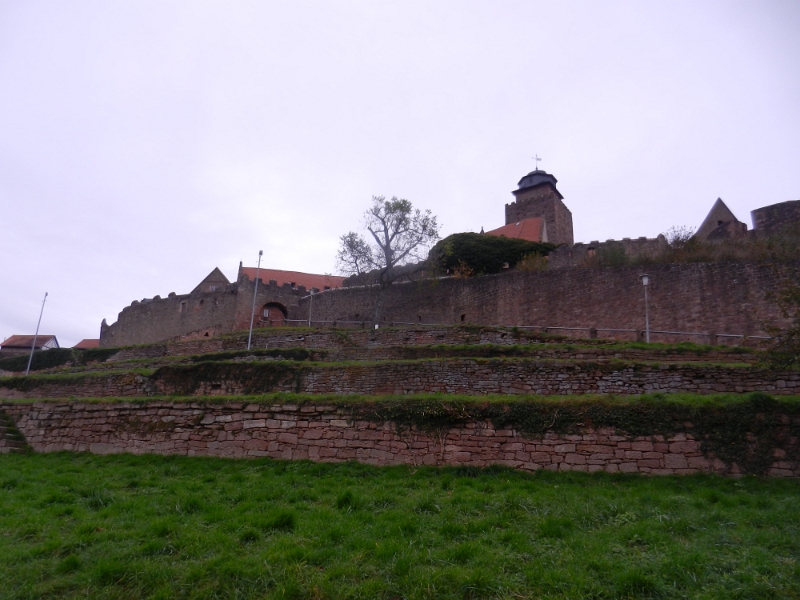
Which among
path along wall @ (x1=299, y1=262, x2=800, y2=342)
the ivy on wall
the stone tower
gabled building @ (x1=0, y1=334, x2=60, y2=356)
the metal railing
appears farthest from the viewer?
gabled building @ (x1=0, y1=334, x2=60, y2=356)

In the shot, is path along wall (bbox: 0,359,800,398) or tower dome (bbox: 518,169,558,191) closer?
path along wall (bbox: 0,359,800,398)

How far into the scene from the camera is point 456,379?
574 inches

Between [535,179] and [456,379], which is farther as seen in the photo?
[535,179]

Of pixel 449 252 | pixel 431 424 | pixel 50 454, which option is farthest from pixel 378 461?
pixel 449 252

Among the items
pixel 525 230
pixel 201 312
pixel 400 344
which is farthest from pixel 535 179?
pixel 400 344

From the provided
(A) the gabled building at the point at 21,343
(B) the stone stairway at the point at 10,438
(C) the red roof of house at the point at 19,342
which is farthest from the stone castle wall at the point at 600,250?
(C) the red roof of house at the point at 19,342

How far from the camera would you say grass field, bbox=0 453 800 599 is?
5.97 metres

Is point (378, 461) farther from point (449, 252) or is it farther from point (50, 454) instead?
point (449, 252)

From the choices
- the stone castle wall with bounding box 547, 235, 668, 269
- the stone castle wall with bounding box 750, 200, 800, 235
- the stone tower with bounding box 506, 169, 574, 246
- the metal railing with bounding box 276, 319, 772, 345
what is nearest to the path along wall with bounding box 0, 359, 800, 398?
the metal railing with bounding box 276, 319, 772, 345

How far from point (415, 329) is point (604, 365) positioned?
9.36 m

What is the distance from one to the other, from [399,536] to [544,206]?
4217 cm

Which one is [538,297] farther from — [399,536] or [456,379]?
[399,536]

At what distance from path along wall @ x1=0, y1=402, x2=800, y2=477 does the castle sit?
4198 millimetres

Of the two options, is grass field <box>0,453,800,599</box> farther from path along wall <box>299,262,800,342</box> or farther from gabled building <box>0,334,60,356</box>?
gabled building <box>0,334,60,356</box>
